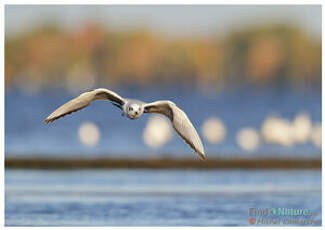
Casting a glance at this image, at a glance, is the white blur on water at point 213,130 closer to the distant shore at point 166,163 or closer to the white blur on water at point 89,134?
the white blur on water at point 89,134

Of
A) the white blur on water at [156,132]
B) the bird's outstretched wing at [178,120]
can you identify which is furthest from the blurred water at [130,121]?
the bird's outstretched wing at [178,120]

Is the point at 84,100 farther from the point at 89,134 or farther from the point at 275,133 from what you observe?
the point at 275,133

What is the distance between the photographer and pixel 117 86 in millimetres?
45344

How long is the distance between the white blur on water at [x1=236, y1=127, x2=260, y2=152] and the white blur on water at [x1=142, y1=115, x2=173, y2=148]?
224cm

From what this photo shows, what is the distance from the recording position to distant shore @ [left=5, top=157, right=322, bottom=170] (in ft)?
78.0

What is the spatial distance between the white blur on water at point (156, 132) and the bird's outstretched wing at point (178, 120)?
16.3 metres

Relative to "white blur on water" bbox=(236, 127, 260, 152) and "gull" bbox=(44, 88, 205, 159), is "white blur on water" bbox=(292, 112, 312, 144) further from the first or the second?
"gull" bbox=(44, 88, 205, 159)

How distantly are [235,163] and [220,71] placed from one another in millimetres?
25298

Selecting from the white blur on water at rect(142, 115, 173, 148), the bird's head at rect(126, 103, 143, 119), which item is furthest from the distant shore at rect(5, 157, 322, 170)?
the bird's head at rect(126, 103, 143, 119)

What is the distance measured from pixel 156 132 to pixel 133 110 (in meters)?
19.6

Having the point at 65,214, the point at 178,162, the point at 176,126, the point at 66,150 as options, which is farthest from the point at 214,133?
the point at 176,126

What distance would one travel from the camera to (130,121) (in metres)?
36.6

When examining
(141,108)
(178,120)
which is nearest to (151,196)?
(178,120)

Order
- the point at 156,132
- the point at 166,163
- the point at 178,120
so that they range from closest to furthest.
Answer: the point at 178,120, the point at 166,163, the point at 156,132
